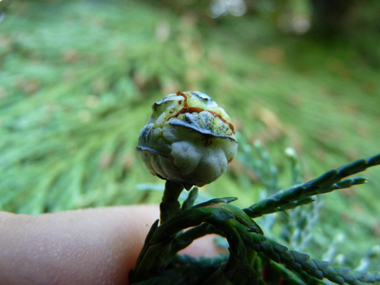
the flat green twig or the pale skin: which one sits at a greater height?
the flat green twig

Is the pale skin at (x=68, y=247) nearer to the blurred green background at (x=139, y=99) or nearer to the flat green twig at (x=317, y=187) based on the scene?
the flat green twig at (x=317, y=187)

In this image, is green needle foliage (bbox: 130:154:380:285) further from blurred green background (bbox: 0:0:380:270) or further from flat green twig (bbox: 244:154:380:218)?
blurred green background (bbox: 0:0:380:270)

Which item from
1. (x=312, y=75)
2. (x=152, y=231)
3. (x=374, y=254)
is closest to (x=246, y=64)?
(x=312, y=75)

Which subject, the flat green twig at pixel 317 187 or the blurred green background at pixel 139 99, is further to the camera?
the blurred green background at pixel 139 99

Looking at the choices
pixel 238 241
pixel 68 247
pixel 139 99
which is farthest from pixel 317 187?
pixel 139 99

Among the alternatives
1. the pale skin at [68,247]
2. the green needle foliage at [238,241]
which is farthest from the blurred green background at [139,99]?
the green needle foliage at [238,241]

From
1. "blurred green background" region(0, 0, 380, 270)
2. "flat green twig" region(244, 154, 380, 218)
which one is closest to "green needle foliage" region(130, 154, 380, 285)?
"flat green twig" region(244, 154, 380, 218)

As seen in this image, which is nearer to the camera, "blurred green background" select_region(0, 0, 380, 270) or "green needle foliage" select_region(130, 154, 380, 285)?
"green needle foliage" select_region(130, 154, 380, 285)
